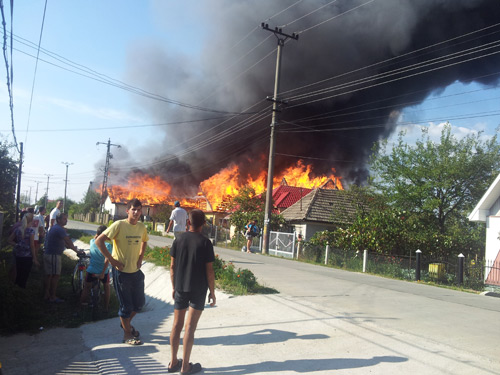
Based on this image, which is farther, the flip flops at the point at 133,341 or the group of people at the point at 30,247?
the group of people at the point at 30,247

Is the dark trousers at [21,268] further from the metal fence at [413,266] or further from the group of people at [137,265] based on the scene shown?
the metal fence at [413,266]

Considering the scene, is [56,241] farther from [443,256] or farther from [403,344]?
[443,256]

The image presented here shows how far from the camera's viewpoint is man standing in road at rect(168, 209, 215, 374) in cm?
395

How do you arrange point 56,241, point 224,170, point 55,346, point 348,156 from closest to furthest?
1. point 55,346
2. point 56,241
3. point 348,156
4. point 224,170

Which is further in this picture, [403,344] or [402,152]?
[402,152]

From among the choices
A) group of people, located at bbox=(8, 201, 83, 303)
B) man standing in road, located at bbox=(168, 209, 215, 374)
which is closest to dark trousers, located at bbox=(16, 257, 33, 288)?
group of people, located at bbox=(8, 201, 83, 303)

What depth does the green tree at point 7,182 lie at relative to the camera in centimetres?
1646

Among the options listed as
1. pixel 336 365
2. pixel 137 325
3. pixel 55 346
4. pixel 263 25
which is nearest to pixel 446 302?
pixel 336 365

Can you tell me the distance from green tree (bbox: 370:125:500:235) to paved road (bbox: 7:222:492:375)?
1318 centimetres

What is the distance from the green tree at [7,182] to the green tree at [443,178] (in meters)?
17.4

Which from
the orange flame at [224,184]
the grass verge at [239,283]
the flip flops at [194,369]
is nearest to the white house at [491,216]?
the grass verge at [239,283]

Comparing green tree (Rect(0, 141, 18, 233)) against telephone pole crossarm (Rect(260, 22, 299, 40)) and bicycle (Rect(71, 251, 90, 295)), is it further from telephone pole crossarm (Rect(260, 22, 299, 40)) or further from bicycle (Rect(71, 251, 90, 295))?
telephone pole crossarm (Rect(260, 22, 299, 40))

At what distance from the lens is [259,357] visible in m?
4.40

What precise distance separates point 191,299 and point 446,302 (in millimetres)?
6522
